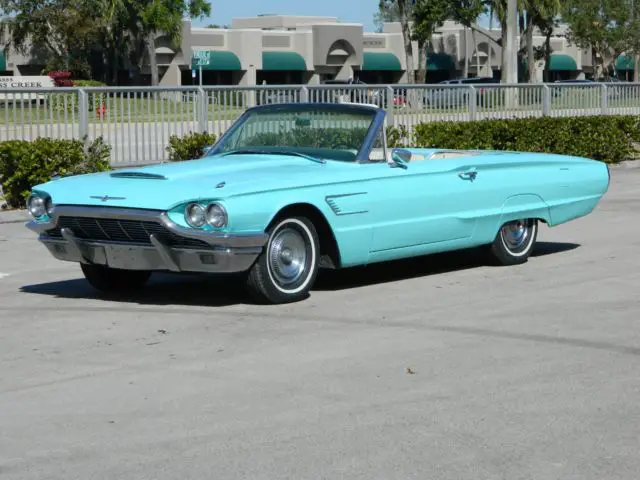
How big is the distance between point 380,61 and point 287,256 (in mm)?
80752

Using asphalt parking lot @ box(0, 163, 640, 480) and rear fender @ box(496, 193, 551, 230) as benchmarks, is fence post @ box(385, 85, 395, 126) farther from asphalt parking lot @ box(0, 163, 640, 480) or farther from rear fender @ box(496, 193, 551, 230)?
asphalt parking lot @ box(0, 163, 640, 480)

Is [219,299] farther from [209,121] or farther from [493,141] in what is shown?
[493,141]

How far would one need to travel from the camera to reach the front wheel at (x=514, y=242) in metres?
11.2

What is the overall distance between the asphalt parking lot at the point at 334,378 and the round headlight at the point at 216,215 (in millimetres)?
637

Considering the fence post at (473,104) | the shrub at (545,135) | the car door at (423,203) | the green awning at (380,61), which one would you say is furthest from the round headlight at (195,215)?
the green awning at (380,61)

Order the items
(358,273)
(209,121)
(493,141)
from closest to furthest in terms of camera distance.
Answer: (358,273) < (209,121) < (493,141)

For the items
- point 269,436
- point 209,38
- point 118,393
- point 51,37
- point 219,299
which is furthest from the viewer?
point 209,38

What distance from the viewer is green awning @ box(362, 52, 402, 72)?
289ft

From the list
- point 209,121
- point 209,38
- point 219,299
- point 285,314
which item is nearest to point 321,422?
point 285,314

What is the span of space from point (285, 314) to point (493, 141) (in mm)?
14387

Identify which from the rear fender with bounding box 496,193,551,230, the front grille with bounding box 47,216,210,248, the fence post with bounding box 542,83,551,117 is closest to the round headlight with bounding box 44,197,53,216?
the front grille with bounding box 47,216,210,248

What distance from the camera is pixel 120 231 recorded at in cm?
905

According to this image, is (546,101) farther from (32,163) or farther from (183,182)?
(183,182)

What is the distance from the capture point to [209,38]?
80.8 metres
